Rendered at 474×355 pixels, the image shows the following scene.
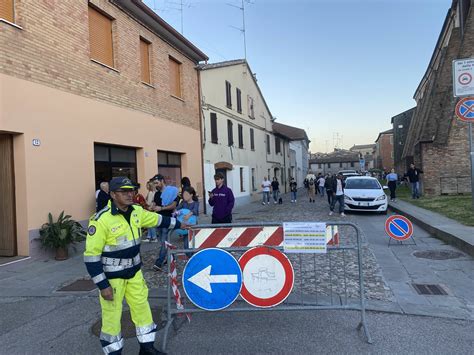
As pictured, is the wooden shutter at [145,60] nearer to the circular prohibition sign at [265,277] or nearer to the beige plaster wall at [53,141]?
the beige plaster wall at [53,141]

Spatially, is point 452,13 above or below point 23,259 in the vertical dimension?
above

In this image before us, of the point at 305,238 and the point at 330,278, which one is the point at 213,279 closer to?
the point at 305,238

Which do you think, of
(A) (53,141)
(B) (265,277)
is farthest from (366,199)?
(B) (265,277)

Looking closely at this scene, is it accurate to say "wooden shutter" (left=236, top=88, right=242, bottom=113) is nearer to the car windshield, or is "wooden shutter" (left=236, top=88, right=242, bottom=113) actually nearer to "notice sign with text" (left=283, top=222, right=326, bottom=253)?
the car windshield

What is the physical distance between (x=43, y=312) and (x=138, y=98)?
8187 mm

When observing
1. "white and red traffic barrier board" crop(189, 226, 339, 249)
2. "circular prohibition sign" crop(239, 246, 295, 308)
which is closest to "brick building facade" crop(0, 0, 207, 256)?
"white and red traffic barrier board" crop(189, 226, 339, 249)

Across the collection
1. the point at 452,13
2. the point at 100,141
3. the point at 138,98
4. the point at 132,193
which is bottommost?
the point at 132,193

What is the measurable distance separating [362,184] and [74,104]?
1217 centimetres

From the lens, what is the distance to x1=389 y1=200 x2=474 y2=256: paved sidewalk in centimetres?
780

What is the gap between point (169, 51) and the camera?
564 inches

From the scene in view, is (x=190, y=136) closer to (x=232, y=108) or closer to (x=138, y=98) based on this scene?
(x=138, y=98)

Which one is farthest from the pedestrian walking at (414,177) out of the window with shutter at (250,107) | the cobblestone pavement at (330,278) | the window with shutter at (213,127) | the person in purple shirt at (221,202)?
the person in purple shirt at (221,202)

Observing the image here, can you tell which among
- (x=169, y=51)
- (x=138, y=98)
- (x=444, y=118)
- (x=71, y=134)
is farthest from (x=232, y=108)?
(x=71, y=134)

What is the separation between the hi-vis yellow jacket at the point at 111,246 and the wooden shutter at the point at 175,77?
1183cm
